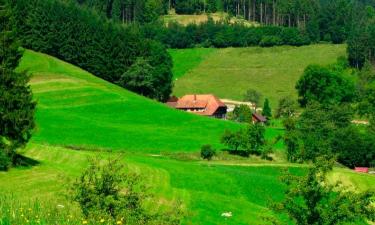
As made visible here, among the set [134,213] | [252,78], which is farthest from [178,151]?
[252,78]

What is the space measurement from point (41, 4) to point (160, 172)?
77751 mm

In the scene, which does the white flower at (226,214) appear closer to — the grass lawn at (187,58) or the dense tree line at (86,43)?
the dense tree line at (86,43)

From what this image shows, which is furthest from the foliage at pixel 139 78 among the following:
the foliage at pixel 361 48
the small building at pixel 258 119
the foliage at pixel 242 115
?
the foliage at pixel 361 48

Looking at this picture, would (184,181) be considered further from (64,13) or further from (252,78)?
(252,78)

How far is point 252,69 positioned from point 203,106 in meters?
49.3

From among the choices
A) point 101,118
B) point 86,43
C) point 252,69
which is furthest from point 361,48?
point 101,118

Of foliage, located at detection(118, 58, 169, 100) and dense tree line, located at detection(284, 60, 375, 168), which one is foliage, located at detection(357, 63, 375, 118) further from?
foliage, located at detection(118, 58, 169, 100)

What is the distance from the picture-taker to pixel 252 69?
174 meters

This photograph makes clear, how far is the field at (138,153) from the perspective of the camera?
40.5m

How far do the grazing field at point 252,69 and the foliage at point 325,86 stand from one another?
508 inches

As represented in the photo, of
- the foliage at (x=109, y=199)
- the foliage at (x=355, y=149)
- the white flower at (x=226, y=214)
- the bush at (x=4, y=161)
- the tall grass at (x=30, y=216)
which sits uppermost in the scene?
the tall grass at (x=30, y=216)

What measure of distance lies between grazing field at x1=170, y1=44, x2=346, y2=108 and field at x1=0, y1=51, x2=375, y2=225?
50.7 metres

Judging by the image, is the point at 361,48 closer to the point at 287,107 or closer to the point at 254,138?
the point at 287,107

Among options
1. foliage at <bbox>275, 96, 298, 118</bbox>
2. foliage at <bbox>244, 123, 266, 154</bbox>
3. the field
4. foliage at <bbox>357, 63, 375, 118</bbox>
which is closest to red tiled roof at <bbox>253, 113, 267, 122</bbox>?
foliage at <bbox>275, 96, 298, 118</bbox>
